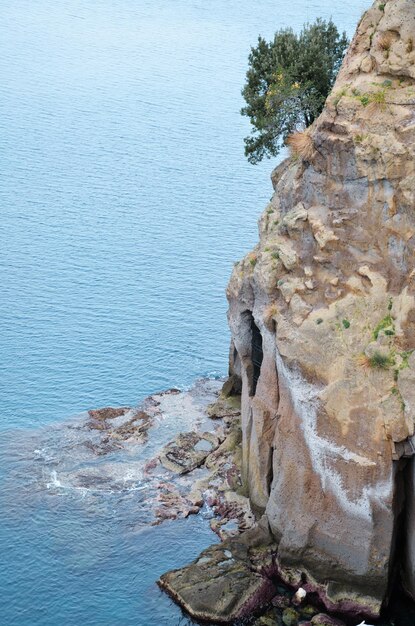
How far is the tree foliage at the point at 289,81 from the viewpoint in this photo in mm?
61312

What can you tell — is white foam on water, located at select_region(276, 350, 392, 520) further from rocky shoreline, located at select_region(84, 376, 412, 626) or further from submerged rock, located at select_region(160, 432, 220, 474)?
submerged rock, located at select_region(160, 432, 220, 474)

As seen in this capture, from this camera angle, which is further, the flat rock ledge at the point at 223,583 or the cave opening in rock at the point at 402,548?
the flat rock ledge at the point at 223,583

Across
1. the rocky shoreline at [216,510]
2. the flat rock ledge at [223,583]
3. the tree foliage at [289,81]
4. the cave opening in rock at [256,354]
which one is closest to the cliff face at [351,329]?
the rocky shoreline at [216,510]

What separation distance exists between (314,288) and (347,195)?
4672 mm

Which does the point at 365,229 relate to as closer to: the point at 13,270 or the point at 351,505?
the point at 351,505

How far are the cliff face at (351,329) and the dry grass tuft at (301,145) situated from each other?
5.2 inches

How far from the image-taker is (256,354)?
59281mm

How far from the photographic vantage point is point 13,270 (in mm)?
91812

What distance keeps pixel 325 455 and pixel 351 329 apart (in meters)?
6.00

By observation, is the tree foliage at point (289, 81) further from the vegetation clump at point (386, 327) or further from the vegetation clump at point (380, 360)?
the vegetation clump at point (380, 360)

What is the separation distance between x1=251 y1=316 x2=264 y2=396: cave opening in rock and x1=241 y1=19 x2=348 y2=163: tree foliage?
37.1 feet

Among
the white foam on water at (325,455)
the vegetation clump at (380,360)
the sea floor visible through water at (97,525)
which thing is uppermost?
the vegetation clump at (380,360)

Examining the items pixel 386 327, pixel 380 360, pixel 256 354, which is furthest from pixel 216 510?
pixel 386 327

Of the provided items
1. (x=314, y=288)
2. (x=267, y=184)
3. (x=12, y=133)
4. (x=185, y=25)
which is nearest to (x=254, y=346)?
(x=314, y=288)
